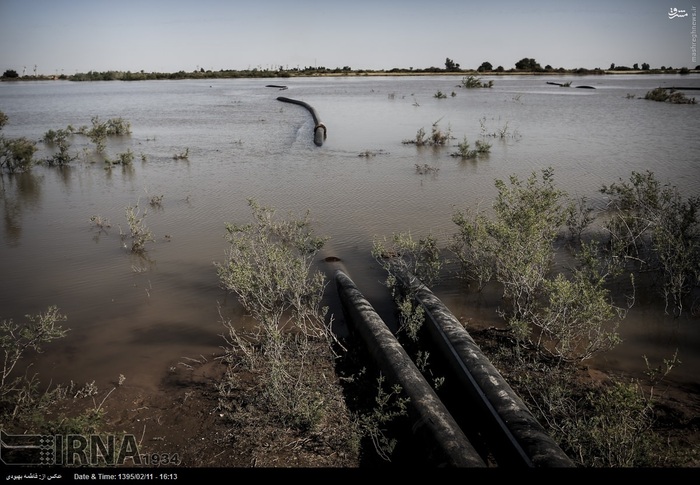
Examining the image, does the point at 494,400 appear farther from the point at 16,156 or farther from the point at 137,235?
the point at 16,156

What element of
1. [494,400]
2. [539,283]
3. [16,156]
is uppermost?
[16,156]

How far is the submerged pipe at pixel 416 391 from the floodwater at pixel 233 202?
3.08 feet

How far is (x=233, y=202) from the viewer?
11.3m

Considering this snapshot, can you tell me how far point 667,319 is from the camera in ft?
21.1

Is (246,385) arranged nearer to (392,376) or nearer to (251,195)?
(392,376)

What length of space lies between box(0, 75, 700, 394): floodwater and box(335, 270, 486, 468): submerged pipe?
0.94m

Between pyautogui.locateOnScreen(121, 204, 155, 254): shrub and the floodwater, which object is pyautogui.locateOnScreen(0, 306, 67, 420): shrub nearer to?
the floodwater

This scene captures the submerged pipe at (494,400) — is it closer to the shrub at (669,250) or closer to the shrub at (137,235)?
the shrub at (669,250)

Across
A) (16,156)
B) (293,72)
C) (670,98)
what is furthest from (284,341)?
(293,72)

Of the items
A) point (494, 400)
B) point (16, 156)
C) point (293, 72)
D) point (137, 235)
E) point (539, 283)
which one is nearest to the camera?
point (494, 400)

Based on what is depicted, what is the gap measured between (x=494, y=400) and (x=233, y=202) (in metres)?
8.64

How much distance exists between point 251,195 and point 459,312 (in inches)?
278

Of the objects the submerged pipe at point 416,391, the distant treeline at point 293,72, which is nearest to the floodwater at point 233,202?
the submerged pipe at point 416,391

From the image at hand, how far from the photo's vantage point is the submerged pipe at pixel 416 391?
11.8 ft
